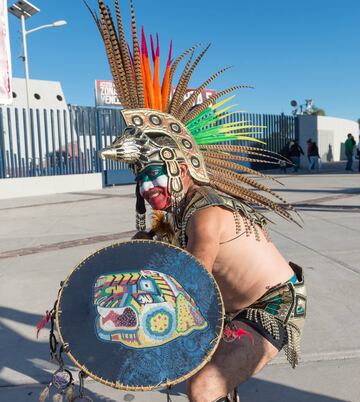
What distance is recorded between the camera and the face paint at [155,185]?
1.71 m

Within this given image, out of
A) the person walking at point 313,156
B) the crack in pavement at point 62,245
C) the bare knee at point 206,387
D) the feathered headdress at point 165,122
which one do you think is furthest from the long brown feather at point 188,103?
the person walking at point 313,156

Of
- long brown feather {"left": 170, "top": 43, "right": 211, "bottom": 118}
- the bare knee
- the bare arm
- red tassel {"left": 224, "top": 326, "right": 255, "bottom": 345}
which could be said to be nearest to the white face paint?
the bare arm

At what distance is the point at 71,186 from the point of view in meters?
14.1

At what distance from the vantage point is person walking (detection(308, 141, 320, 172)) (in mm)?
18875

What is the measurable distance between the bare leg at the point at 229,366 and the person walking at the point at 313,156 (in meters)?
18.2

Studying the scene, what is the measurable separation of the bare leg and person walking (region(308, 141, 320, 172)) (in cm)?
1822

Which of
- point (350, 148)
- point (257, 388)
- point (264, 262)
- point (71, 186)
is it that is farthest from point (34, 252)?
point (350, 148)

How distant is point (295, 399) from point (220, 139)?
1.35 meters

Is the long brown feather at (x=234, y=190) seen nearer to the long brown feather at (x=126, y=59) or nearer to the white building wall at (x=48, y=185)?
the long brown feather at (x=126, y=59)

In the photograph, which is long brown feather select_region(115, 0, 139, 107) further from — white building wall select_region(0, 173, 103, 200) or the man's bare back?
white building wall select_region(0, 173, 103, 200)

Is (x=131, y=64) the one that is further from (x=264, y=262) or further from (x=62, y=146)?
(x=62, y=146)

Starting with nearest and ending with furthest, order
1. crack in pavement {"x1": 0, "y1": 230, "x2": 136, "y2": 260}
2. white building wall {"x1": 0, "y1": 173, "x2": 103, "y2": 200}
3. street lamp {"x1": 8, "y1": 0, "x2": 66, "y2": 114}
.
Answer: crack in pavement {"x1": 0, "y1": 230, "x2": 136, "y2": 260}, white building wall {"x1": 0, "y1": 173, "x2": 103, "y2": 200}, street lamp {"x1": 8, "y1": 0, "x2": 66, "y2": 114}

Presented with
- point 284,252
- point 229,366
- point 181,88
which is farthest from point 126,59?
point 284,252

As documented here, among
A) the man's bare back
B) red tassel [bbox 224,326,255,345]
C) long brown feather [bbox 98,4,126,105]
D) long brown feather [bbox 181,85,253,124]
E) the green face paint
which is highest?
long brown feather [bbox 98,4,126,105]
